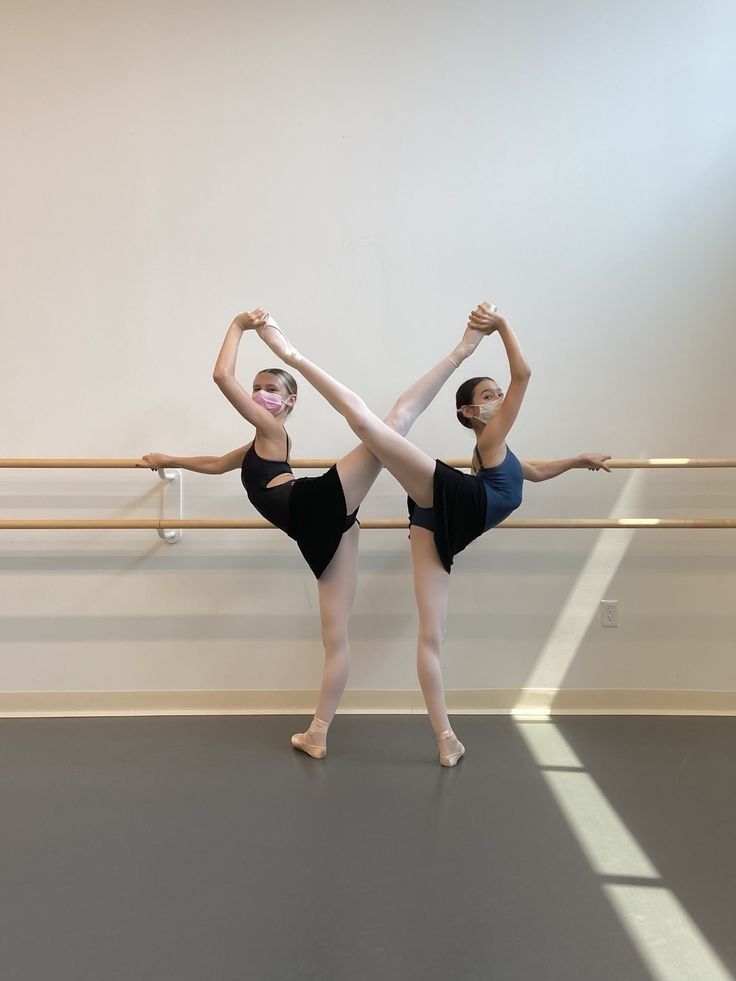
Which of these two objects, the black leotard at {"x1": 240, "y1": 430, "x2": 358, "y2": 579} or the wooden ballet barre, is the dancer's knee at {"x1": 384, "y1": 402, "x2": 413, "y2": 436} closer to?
the black leotard at {"x1": 240, "y1": 430, "x2": 358, "y2": 579}

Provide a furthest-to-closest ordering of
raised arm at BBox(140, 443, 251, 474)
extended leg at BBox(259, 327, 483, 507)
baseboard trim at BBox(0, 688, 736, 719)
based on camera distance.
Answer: baseboard trim at BBox(0, 688, 736, 719) < raised arm at BBox(140, 443, 251, 474) < extended leg at BBox(259, 327, 483, 507)

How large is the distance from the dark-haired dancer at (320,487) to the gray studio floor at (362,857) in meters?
0.30

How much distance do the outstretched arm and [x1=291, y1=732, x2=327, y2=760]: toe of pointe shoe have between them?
3.25 ft

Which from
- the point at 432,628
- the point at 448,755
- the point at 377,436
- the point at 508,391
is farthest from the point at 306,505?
the point at 448,755

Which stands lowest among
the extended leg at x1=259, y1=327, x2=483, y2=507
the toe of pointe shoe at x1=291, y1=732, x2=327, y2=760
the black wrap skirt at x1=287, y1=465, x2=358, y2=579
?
the toe of pointe shoe at x1=291, y1=732, x2=327, y2=760

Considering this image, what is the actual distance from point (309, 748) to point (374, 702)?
442 mm

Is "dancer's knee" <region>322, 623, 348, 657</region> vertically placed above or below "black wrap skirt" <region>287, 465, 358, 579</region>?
below

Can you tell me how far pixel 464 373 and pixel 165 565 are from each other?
119cm

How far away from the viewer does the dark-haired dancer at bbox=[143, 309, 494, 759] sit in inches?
80.6

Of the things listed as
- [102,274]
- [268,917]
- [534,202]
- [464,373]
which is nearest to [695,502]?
[464,373]

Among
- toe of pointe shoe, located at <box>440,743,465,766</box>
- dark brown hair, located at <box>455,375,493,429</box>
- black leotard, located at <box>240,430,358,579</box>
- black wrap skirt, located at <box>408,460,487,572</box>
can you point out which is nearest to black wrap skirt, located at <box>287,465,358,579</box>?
black leotard, located at <box>240,430,358,579</box>

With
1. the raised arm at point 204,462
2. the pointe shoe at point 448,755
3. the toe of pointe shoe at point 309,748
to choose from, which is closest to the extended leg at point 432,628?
the pointe shoe at point 448,755

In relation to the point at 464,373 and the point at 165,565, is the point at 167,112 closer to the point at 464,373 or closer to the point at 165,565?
the point at 464,373

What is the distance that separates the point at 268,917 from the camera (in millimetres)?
1329
